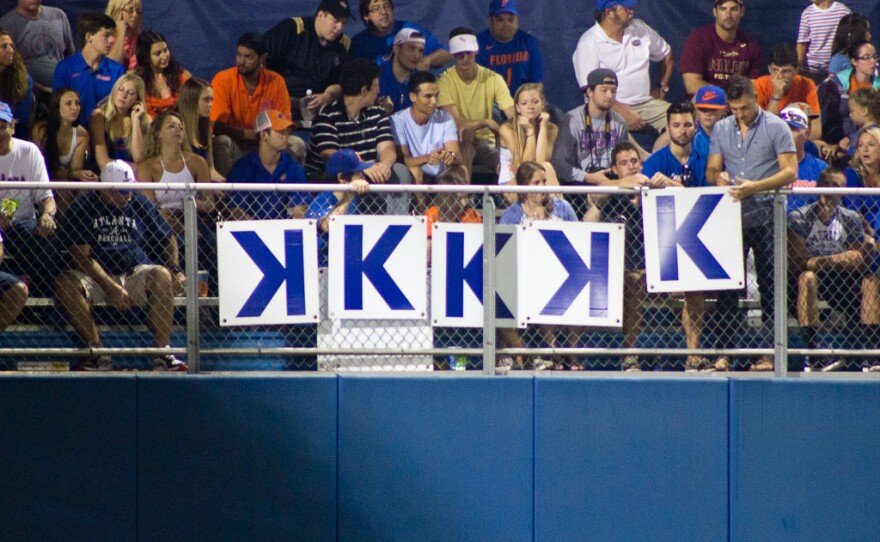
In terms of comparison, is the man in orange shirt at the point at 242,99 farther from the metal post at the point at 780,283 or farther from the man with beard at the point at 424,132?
the metal post at the point at 780,283

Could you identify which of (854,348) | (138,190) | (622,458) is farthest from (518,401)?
(138,190)

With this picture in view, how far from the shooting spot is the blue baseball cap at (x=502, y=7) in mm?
10312

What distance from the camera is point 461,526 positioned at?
6.80 metres

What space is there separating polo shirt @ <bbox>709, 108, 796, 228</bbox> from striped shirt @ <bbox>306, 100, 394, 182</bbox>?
8.51 feet

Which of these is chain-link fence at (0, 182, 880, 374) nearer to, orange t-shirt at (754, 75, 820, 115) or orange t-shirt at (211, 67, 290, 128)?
orange t-shirt at (211, 67, 290, 128)

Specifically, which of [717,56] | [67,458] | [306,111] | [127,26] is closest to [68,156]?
Result: [127,26]

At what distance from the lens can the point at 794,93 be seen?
10.1 m

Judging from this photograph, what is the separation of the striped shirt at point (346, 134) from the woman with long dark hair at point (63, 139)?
1.70 m

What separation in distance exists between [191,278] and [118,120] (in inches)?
111

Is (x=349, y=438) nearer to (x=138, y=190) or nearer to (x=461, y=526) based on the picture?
(x=461, y=526)

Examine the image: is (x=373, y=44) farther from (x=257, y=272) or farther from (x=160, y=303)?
(x=160, y=303)

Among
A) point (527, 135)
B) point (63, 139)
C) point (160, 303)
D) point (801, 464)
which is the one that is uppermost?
point (527, 135)

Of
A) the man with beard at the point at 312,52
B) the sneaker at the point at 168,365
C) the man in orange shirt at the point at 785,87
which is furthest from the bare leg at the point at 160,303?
the man in orange shirt at the point at 785,87

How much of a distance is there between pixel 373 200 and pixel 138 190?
1.36m
